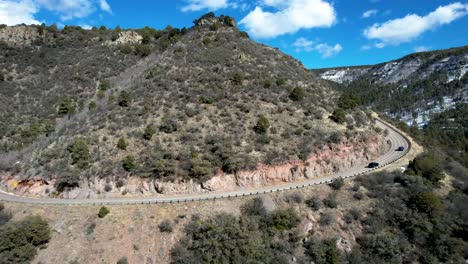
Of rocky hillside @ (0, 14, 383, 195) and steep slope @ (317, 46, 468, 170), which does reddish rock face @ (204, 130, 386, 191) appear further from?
steep slope @ (317, 46, 468, 170)

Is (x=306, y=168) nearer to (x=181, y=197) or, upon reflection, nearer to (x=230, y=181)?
(x=230, y=181)

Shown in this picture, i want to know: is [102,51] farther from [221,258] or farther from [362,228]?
[362,228]

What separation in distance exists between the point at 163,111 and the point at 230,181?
17283 millimetres

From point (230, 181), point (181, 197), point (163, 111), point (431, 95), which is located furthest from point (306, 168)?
point (431, 95)

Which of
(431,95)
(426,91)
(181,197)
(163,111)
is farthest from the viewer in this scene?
(426,91)

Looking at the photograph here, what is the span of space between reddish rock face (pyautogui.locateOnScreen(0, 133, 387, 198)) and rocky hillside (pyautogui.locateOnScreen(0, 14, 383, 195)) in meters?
0.46

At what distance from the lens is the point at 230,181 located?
35.5 metres

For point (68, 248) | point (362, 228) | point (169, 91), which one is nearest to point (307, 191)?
point (362, 228)

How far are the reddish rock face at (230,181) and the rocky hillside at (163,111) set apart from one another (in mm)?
459

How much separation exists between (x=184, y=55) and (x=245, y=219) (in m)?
43.4

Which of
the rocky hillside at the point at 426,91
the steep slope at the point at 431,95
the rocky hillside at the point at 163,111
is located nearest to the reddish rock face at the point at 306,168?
the rocky hillside at the point at 163,111

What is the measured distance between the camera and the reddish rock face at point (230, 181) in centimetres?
3491

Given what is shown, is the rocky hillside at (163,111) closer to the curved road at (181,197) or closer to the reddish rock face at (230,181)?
the reddish rock face at (230,181)

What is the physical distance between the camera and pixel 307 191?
1329 inches
